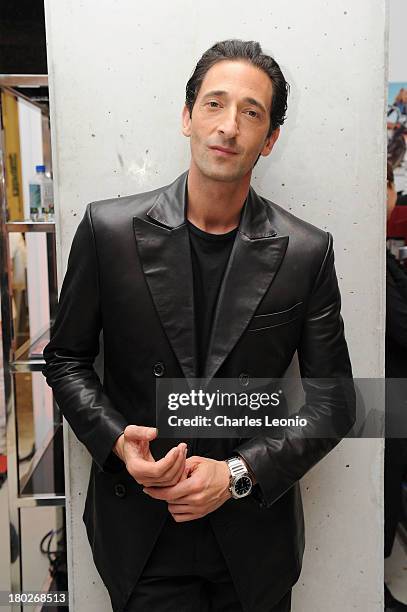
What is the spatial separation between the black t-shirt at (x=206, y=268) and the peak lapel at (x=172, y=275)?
0.03 m

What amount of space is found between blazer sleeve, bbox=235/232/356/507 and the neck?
20cm

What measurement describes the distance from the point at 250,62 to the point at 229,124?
12 centimetres

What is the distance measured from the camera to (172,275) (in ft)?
4.26

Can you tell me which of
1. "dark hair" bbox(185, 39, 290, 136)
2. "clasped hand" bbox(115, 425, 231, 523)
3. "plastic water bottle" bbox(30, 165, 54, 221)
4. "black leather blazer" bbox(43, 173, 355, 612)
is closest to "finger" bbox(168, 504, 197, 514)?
"clasped hand" bbox(115, 425, 231, 523)

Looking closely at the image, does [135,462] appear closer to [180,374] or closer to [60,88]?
[180,374]

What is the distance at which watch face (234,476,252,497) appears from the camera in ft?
4.17

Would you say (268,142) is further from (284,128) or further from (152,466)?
(152,466)

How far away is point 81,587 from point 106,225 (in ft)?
2.86

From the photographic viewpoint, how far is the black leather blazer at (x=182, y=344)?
1301mm

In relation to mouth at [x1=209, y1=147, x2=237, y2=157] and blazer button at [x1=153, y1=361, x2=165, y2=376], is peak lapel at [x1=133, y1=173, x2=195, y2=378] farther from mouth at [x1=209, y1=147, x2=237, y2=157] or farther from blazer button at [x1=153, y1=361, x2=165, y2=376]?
mouth at [x1=209, y1=147, x2=237, y2=157]

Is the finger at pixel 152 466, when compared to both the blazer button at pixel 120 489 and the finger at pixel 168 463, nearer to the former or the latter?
the finger at pixel 168 463

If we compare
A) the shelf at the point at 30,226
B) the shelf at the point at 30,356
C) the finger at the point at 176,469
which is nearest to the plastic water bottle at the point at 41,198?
the shelf at the point at 30,226

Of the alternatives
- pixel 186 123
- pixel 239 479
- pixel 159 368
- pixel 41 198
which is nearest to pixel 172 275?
pixel 159 368

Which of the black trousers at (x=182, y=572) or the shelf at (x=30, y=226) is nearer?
the black trousers at (x=182, y=572)
